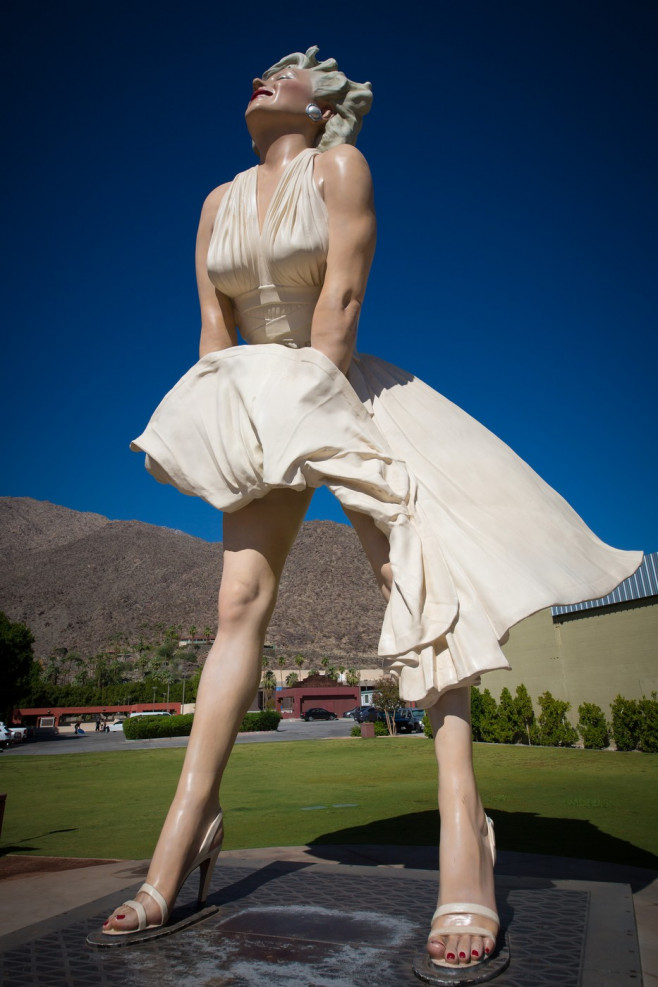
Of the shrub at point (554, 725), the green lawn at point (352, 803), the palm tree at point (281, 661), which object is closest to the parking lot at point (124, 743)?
the shrub at point (554, 725)

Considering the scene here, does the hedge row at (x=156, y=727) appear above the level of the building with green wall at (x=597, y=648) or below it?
below

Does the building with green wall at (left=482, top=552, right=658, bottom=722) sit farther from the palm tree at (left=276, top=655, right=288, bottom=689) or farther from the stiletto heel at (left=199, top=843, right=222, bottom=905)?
the palm tree at (left=276, top=655, right=288, bottom=689)

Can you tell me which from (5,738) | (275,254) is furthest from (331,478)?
(5,738)

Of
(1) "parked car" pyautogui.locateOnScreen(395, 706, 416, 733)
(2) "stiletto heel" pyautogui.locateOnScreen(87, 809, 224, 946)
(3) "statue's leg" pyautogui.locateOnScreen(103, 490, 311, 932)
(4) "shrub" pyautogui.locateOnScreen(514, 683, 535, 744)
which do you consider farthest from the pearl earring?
(1) "parked car" pyautogui.locateOnScreen(395, 706, 416, 733)

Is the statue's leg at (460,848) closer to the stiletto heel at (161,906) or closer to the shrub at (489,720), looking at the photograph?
the stiletto heel at (161,906)

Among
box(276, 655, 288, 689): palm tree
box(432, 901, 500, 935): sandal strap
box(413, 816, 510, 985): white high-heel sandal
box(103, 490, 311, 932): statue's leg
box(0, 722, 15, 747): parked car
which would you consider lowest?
box(0, 722, 15, 747): parked car

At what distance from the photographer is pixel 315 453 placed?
251cm

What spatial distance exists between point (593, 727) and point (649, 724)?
1.73 metres

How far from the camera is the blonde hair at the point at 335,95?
3209mm

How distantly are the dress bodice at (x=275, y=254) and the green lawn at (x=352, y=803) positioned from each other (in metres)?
3.52

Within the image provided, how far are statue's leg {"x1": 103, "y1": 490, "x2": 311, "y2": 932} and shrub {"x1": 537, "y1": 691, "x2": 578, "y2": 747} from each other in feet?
53.4

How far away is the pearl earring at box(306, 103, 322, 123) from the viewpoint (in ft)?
10.4

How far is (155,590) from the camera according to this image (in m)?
119

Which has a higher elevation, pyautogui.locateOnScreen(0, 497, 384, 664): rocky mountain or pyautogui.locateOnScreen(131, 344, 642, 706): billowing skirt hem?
pyautogui.locateOnScreen(0, 497, 384, 664): rocky mountain
